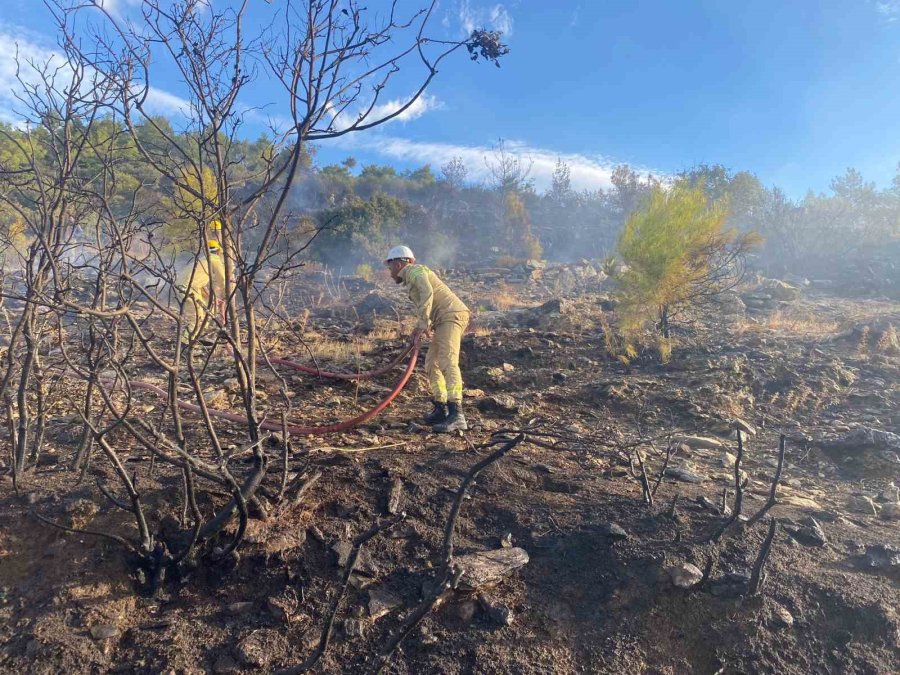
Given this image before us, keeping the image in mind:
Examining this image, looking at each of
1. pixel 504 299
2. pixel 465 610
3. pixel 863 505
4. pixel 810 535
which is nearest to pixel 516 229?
pixel 504 299

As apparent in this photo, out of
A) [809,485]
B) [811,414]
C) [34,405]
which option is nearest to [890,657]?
[809,485]

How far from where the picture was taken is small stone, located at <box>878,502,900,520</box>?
3066 mm

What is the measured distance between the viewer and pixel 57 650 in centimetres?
176

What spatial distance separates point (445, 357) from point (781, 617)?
2859 millimetres

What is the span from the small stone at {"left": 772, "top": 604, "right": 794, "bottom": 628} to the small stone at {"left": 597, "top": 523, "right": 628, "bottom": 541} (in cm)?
64

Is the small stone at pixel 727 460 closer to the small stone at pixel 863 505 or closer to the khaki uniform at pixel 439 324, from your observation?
the small stone at pixel 863 505

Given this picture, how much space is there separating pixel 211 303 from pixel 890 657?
9.76 feet

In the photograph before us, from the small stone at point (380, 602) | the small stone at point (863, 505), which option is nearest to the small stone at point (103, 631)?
the small stone at point (380, 602)

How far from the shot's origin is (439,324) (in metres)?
4.46

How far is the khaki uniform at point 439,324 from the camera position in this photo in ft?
13.8

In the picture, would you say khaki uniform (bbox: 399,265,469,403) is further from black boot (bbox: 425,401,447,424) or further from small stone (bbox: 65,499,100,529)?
small stone (bbox: 65,499,100,529)

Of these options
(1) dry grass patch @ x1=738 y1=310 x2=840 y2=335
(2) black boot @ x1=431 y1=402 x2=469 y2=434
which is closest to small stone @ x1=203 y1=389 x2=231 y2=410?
(2) black boot @ x1=431 y1=402 x2=469 y2=434

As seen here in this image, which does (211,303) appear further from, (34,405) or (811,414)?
(811,414)

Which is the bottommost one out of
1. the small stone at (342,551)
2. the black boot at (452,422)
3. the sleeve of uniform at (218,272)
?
the small stone at (342,551)
